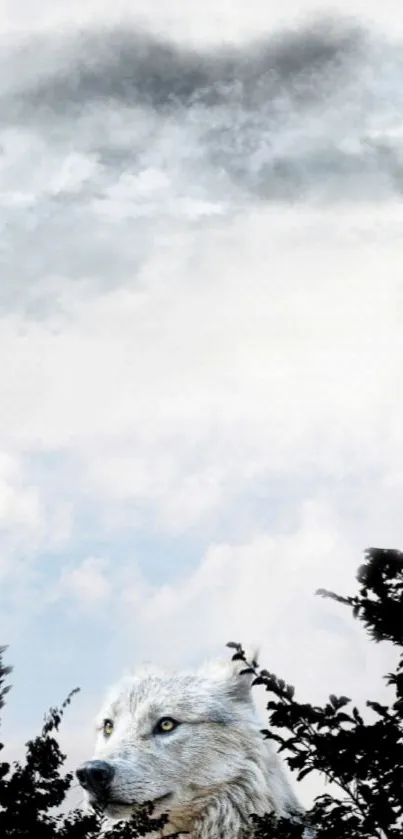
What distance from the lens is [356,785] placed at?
3.68 m

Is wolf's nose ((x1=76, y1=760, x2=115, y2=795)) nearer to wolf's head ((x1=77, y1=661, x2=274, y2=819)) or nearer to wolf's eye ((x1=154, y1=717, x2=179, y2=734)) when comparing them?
wolf's head ((x1=77, y1=661, x2=274, y2=819))

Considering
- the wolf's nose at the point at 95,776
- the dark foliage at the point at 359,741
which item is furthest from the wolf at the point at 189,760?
the dark foliage at the point at 359,741

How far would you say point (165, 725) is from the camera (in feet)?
30.0


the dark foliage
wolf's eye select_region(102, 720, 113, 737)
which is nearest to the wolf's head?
wolf's eye select_region(102, 720, 113, 737)

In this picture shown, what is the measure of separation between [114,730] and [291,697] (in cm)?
580

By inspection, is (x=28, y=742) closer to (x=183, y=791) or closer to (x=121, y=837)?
(x=121, y=837)

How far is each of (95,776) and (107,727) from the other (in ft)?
4.36

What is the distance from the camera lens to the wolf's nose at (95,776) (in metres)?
8.25

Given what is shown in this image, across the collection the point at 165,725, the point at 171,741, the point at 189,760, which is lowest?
the point at 189,760

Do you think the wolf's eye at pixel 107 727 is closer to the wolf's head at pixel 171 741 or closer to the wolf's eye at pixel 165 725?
the wolf's head at pixel 171 741

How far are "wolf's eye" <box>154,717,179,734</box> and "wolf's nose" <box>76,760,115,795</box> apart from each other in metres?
0.85

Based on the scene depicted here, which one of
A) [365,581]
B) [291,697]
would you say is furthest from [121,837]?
[365,581]

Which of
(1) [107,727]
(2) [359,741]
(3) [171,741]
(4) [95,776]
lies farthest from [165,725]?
(2) [359,741]

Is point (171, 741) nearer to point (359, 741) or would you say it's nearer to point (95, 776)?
point (95, 776)
